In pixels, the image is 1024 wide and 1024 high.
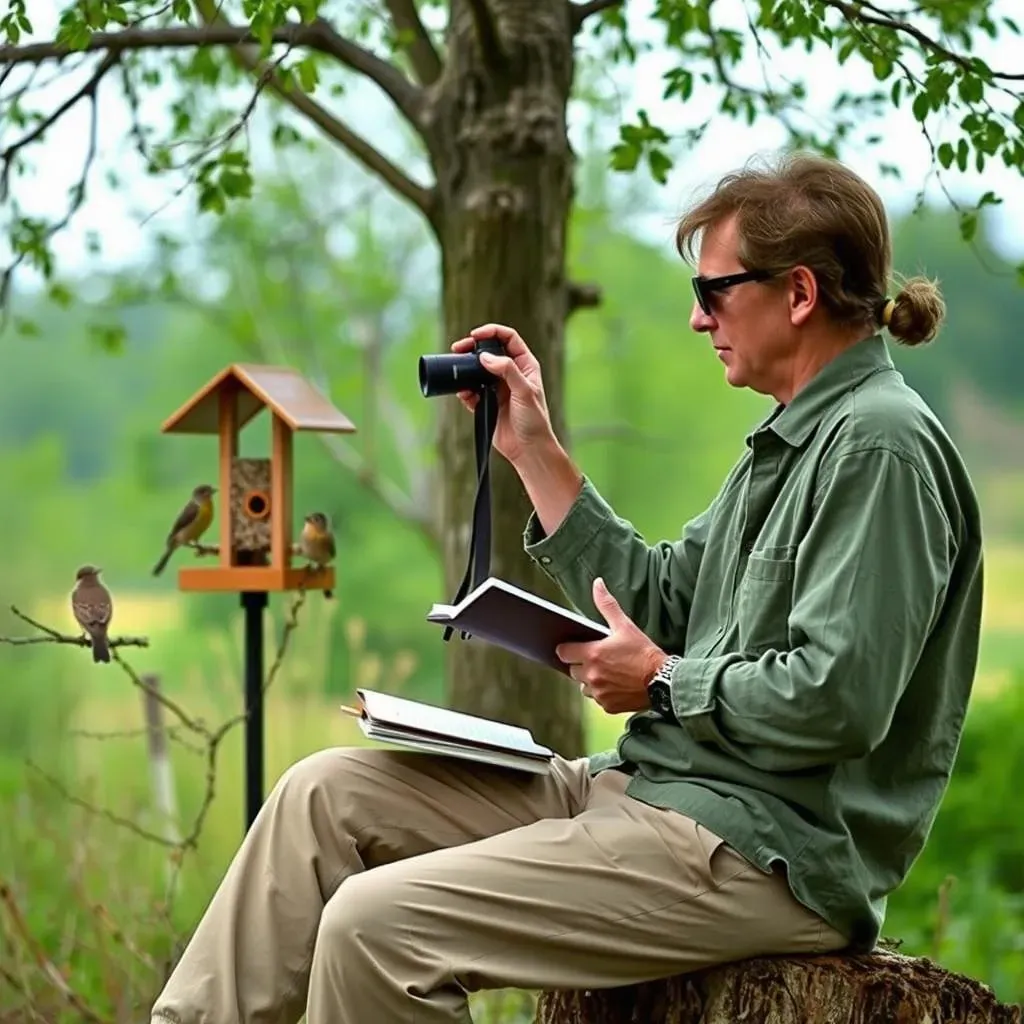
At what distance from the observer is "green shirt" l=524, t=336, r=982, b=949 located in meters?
2.00

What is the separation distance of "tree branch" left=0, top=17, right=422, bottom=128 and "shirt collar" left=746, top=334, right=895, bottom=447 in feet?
4.96

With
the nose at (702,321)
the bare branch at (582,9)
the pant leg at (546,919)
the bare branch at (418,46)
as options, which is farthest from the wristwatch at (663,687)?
the bare branch at (418,46)

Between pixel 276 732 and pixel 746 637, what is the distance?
282 centimetres

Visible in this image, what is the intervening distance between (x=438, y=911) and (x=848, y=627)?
612 mm

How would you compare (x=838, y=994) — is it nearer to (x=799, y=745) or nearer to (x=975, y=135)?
(x=799, y=745)

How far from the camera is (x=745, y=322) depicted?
2.28m

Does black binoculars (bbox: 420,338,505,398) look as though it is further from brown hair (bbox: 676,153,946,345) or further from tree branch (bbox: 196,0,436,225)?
tree branch (bbox: 196,0,436,225)

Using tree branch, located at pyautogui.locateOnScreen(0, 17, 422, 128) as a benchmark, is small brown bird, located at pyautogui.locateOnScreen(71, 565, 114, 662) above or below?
below

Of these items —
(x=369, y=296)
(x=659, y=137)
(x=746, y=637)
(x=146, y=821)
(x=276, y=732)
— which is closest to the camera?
(x=746, y=637)

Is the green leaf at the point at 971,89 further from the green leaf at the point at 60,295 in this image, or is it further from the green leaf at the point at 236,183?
the green leaf at the point at 60,295

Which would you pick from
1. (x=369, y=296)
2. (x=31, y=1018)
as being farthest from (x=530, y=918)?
(x=369, y=296)

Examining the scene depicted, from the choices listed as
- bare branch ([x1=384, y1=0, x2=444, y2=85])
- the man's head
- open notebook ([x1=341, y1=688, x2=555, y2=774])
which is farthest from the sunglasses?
bare branch ([x1=384, y1=0, x2=444, y2=85])

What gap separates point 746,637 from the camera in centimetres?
218

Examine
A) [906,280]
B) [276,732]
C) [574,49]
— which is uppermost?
[574,49]
